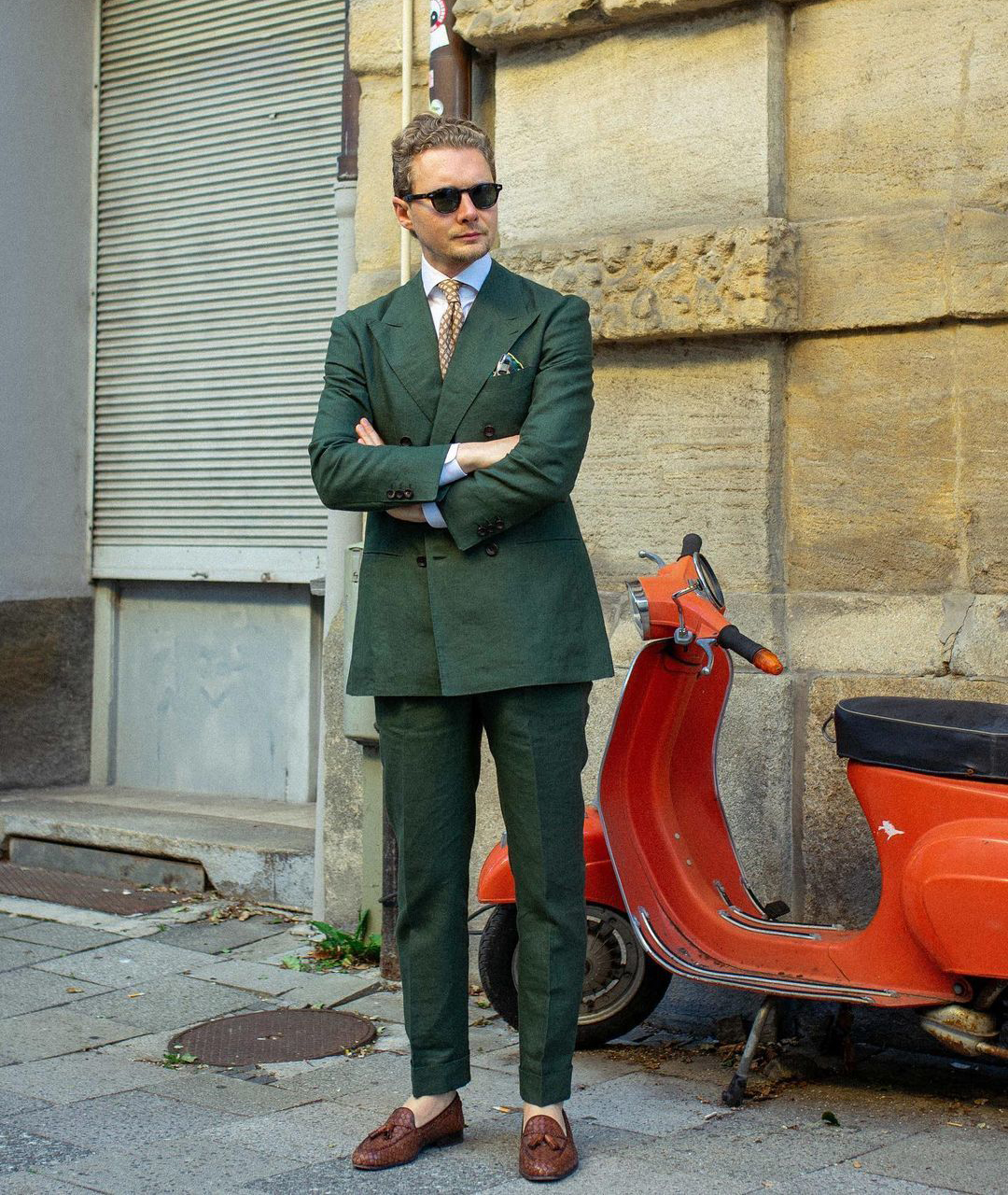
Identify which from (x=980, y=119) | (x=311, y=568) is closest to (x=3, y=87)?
(x=311, y=568)

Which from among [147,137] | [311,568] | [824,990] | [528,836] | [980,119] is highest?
[147,137]

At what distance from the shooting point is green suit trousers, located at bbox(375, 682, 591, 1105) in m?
3.55

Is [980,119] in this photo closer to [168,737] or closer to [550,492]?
[550,492]

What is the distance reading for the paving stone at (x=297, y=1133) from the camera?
367 centimetres

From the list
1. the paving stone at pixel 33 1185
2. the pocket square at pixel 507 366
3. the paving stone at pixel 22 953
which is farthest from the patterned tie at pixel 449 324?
the paving stone at pixel 22 953

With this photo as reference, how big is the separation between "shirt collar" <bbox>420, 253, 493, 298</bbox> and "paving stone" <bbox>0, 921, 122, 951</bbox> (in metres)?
2.97

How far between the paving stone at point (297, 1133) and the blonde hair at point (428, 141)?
206cm

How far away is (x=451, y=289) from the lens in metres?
3.64

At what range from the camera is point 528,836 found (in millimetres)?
3586

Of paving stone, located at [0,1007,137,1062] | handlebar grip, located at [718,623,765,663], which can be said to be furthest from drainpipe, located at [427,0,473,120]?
paving stone, located at [0,1007,137,1062]

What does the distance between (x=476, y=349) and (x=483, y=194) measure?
1.05ft

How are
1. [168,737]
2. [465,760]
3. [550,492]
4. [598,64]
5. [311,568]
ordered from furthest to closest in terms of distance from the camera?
[168,737]
[311,568]
[598,64]
[465,760]
[550,492]

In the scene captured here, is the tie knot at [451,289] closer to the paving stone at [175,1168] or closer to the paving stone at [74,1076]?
the paving stone at [175,1168]

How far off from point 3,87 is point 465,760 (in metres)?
5.00
